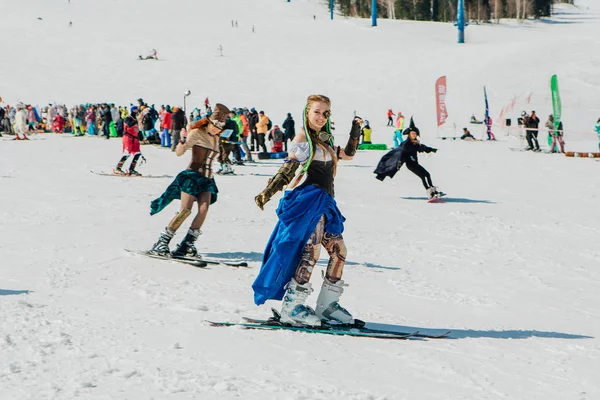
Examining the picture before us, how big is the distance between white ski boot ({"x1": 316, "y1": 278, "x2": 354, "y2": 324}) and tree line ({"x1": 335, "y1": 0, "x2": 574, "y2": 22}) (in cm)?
9196

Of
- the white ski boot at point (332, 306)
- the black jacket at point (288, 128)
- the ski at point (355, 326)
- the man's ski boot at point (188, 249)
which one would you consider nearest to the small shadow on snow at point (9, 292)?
the man's ski boot at point (188, 249)

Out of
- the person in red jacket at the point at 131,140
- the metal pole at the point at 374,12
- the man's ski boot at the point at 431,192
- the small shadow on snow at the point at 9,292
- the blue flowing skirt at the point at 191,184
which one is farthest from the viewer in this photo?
the metal pole at the point at 374,12

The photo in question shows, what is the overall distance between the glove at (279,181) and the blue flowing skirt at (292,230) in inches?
4.7

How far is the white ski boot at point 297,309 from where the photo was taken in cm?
572

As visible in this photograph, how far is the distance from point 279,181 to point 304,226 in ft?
1.22

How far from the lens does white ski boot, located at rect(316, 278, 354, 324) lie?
5.87 meters

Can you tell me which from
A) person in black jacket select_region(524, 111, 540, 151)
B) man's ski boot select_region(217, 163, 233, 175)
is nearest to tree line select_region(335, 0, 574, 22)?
person in black jacket select_region(524, 111, 540, 151)

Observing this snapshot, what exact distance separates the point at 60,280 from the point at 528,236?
6977 mm

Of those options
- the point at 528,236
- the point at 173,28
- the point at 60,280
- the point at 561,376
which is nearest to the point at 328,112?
the point at 561,376

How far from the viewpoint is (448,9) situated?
340 ft

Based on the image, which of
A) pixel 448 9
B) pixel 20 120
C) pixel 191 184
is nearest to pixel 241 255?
pixel 191 184

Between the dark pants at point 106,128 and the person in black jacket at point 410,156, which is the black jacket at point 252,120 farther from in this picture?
the person in black jacket at point 410,156

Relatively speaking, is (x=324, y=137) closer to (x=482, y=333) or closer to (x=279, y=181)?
(x=279, y=181)

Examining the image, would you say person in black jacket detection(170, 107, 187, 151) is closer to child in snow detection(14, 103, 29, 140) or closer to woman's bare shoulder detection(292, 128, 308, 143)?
A: child in snow detection(14, 103, 29, 140)
